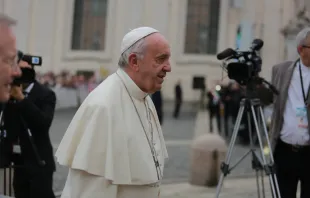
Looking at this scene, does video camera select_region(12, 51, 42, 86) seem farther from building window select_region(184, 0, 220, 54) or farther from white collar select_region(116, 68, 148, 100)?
building window select_region(184, 0, 220, 54)

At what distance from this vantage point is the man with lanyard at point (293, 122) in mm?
4871

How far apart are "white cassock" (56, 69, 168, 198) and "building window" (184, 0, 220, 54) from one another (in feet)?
95.0

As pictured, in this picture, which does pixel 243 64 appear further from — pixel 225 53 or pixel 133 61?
pixel 133 61

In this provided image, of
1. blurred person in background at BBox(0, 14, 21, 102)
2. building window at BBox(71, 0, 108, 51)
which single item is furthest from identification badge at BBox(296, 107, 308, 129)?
building window at BBox(71, 0, 108, 51)

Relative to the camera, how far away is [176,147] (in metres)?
14.0

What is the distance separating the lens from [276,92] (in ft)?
16.2

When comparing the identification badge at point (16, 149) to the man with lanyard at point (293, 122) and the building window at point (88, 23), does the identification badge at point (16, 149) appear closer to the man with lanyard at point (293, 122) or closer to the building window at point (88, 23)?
the man with lanyard at point (293, 122)

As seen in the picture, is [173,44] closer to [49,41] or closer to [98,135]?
[49,41]

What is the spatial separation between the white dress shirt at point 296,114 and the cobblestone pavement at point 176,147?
13.0ft

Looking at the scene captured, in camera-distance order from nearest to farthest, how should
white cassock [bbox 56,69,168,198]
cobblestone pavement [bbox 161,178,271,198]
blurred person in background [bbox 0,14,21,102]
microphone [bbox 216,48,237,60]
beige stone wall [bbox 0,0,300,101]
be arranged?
A: 1. blurred person in background [bbox 0,14,21,102]
2. white cassock [bbox 56,69,168,198]
3. microphone [bbox 216,48,237,60]
4. cobblestone pavement [bbox 161,178,271,198]
5. beige stone wall [bbox 0,0,300,101]

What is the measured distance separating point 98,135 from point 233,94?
1551cm

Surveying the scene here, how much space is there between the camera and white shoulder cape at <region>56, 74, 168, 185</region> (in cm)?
280

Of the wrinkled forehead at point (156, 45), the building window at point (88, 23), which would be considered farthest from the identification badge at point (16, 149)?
the building window at point (88, 23)

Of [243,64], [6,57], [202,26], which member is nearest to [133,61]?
[6,57]
